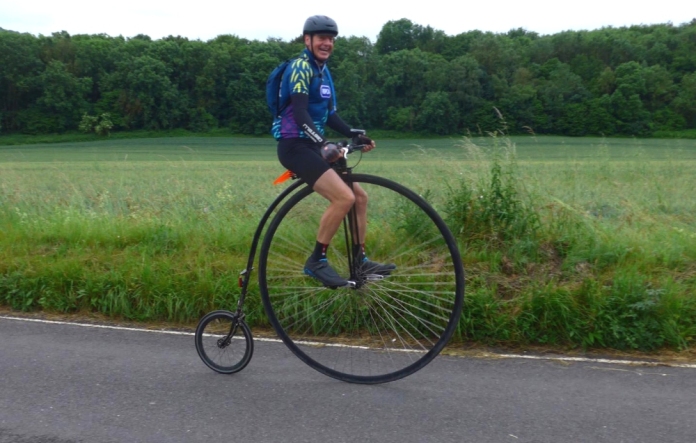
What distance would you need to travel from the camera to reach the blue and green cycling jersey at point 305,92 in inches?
168

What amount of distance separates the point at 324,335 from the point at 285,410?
154 cm

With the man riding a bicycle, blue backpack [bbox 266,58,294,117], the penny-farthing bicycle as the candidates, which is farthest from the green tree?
the man riding a bicycle

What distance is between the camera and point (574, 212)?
6.97m

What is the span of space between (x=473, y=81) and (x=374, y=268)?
2351 cm

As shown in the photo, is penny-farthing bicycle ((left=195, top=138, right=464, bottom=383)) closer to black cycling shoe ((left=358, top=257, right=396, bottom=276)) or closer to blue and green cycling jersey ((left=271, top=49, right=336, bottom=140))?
black cycling shoe ((left=358, top=257, right=396, bottom=276))

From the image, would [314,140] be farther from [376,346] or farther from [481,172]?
[481,172]

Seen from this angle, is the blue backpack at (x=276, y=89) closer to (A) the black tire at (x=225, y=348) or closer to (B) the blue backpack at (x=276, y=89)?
(B) the blue backpack at (x=276, y=89)

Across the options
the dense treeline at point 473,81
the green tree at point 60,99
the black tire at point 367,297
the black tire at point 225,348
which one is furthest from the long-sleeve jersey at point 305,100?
the green tree at point 60,99

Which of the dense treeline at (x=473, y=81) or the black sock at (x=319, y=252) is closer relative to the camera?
the black sock at (x=319, y=252)

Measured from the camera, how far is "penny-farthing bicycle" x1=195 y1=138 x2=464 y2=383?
450 centimetres

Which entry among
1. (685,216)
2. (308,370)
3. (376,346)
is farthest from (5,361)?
(685,216)

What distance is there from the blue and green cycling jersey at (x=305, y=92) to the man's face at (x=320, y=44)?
4 centimetres

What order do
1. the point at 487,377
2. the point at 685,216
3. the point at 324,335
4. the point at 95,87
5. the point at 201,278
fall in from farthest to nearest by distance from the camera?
the point at 95,87 → the point at 685,216 → the point at 201,278 → the point at 324,335 → the point at 487,377

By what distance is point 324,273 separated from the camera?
4527mm
